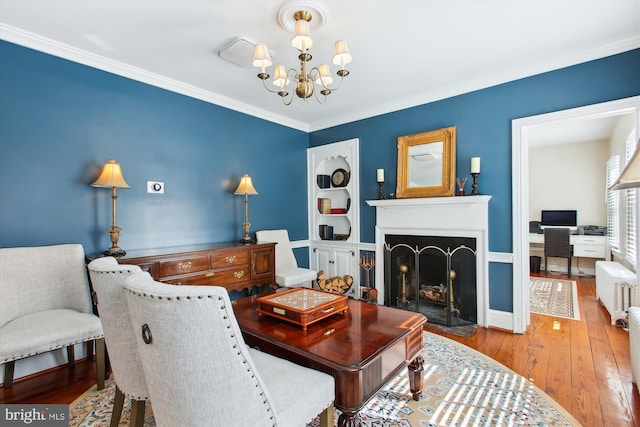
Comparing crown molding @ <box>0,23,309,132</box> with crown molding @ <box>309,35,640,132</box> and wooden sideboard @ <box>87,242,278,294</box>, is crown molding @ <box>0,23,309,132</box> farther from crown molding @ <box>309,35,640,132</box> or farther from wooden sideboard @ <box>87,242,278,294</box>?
wooden sideboard @ <box>87,242,278,294</box>

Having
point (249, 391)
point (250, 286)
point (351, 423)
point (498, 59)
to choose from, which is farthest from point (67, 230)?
point (498, 59)

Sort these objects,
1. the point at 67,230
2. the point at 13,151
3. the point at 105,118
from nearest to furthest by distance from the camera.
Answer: the point at 13,151
the point at 67,230
the point at 105,118

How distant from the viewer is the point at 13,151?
2.26 metres

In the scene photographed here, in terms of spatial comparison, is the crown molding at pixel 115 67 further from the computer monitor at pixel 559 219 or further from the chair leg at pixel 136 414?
the computer monitor at pixel 559 219

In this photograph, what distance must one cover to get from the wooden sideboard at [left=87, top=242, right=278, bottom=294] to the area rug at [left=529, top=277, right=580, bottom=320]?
3236mm

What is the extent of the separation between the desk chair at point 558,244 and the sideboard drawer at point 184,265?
5901mm

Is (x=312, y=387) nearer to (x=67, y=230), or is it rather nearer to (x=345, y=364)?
(x=345, y=364)

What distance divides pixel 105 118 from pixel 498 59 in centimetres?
351

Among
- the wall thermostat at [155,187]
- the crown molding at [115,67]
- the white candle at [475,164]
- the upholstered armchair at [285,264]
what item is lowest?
the upholstered armchair at [285,264]

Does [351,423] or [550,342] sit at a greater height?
[351,423]

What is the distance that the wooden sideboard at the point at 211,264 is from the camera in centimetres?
249

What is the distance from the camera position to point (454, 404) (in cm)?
192

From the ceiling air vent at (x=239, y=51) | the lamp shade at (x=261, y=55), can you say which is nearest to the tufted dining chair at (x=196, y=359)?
the lamp shade at (x=261, y=55)

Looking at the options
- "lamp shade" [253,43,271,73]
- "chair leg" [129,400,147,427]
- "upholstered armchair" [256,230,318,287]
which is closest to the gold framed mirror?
"upholstered armchair" [256,230,318,287]
